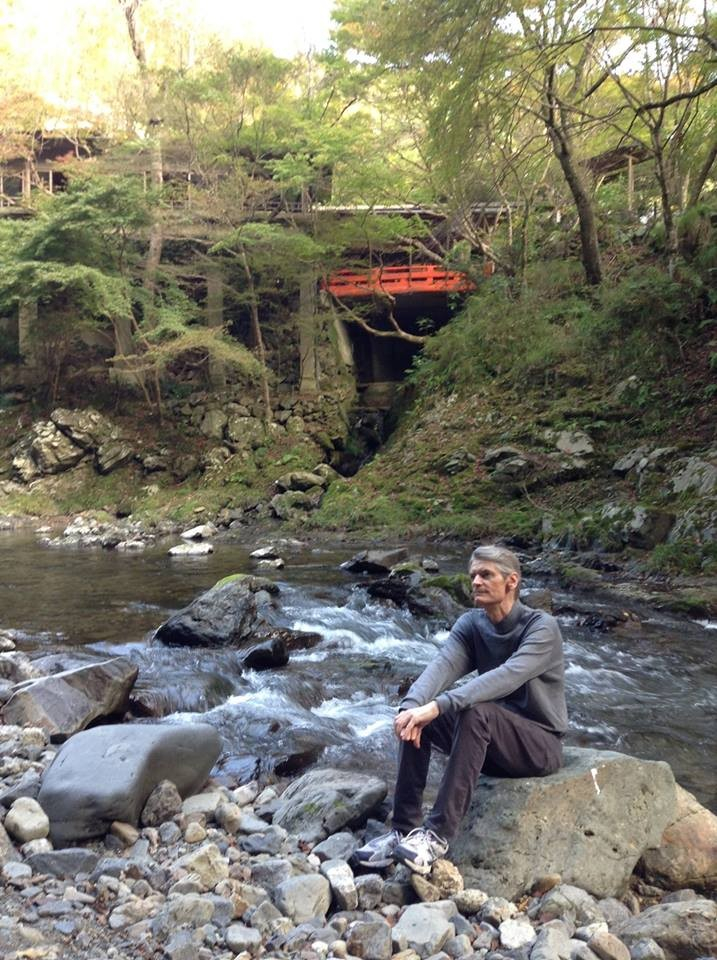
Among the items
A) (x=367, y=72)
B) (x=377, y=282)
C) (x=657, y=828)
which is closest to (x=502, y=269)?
(x=377, y=282)

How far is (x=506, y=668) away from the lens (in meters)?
2.96

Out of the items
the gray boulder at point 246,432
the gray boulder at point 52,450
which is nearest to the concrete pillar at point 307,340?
the gray boulder at point 246,432

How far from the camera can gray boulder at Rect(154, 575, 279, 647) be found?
6.89 metres

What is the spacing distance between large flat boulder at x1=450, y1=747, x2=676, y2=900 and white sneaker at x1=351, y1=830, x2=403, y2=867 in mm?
236

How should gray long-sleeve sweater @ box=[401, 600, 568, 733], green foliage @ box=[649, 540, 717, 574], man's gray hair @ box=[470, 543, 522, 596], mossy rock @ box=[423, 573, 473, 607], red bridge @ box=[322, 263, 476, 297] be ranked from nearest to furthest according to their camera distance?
gray long-sleeve sweater @ box=[401, 600, 568, 733]
man's gray hair @ box=[470, 543, 522, 596]
mossy rock @ box=[423, 573, 473, 607]
green foliage @ box=[649, 540, 717, 574]
red bridge @ box=[322, 263, 476, 297]

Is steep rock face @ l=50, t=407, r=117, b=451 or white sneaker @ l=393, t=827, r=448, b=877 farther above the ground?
steep rock face @ l=50, t=407, r=117, b=451

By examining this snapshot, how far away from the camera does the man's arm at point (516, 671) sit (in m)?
2.92

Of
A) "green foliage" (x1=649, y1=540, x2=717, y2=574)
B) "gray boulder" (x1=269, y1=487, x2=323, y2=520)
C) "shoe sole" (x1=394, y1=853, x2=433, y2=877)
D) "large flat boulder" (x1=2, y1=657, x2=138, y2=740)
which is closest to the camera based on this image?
"shoe sole" (x1=394, y1=853, x2=433, y2=877)

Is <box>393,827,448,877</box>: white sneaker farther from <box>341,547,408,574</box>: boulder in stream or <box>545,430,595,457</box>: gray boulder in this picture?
<box>545,430,595,457</box>: gray boulder

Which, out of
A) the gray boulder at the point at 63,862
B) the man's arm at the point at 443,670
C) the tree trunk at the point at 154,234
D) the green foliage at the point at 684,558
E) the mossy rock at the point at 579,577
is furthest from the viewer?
the tree trunk at the point at 154,234

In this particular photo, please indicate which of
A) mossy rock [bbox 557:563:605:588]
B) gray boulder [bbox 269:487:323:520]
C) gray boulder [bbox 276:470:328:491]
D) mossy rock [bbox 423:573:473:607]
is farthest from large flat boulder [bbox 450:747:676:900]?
gray boulder [bbox 276:470:328:491]

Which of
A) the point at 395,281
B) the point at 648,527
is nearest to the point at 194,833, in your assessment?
the point at 648,527

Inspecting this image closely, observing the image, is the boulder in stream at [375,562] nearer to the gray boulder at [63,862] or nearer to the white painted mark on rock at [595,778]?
the white painted mark on rock at [595,778]

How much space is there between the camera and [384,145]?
712 inches
